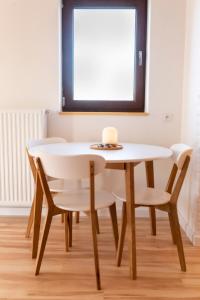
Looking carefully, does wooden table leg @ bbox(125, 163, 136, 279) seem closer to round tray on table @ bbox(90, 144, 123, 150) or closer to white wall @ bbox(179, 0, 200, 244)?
round tray on table @ bbox(90, 144, 123, 150)

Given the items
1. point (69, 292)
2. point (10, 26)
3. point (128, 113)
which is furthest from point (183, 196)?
point (10, 26)

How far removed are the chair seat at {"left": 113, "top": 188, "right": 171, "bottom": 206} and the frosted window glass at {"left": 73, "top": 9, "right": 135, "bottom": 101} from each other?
1.08 meters

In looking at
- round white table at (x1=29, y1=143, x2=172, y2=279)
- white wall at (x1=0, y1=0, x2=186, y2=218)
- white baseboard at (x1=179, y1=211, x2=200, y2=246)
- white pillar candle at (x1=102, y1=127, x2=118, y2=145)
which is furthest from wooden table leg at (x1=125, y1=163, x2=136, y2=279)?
white wall at (x1=0, y1=0, x2=186, y2=218)

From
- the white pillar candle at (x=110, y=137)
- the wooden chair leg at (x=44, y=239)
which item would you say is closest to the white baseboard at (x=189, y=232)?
the white pillar candle at (x=110, y=137)

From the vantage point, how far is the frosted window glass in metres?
2.97

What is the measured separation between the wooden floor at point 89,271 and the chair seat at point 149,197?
43 cm

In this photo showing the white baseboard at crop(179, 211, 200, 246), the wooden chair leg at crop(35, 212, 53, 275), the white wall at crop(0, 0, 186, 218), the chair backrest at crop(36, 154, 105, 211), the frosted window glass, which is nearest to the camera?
the chair backrest at crop(36, 154, 105, 211)

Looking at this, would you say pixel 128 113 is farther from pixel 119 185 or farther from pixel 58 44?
pixel 58 44

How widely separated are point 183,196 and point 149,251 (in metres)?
Result: 0.71

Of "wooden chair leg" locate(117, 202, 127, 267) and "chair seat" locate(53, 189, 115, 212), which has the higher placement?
"chair seat" locate(53, 189, 115, 212)

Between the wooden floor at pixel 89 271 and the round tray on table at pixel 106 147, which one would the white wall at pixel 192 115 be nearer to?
the wooden floor at pixel 89 271

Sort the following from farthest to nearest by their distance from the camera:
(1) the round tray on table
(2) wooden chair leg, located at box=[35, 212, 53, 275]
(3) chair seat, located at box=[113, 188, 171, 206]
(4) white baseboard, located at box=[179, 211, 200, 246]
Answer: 1. (4) white baseboard, located at box=[179, 211, 200, 246]
2. (1) the round tray on table
3. (3) chair seat, located at box=[113, 188, 171, 206]
4. (2) wooden chair leg, located at box=[35, 212, 53, 275]

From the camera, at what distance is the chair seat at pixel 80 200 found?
6.58 ft

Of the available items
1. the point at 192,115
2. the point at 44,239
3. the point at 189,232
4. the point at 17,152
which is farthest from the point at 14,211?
the point at 192,115
